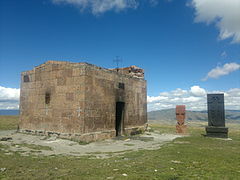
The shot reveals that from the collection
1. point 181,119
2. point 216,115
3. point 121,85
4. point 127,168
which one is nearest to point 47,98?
point 121,85

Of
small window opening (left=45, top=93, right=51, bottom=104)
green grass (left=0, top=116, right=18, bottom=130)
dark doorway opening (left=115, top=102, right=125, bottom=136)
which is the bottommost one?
green grass (left=0, top=116, right=18, bottom=130)

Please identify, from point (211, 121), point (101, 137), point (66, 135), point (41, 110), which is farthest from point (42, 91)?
point (211, 121)

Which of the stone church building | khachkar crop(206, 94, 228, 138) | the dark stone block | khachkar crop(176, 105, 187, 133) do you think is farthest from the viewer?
khachkar crop(176, 105, 187, 133)

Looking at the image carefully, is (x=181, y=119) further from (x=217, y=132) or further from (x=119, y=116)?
(x=119, y=116)

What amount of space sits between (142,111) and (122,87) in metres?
3.67

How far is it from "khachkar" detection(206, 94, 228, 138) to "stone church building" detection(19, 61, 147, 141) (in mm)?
5605

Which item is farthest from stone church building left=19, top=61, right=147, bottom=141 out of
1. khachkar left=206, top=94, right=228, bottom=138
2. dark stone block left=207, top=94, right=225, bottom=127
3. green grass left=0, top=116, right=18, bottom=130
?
dark stone block left=207, top=94, right=225, bottom=127

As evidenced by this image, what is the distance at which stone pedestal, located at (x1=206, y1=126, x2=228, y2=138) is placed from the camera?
14238 millimetres

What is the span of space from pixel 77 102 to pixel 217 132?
10094 millimetres

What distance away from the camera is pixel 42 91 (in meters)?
13.6

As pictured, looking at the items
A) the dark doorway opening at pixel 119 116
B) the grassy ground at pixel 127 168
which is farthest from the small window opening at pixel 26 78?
the grassy ground at pixel 127 168

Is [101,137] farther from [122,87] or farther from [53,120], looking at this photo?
[122,87]

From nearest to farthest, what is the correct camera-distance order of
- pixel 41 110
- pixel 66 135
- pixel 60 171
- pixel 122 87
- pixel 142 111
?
pixel 60 171 < pixel 66 135 < pixel 41 110 < pixel 122 87 < pixel 142 111

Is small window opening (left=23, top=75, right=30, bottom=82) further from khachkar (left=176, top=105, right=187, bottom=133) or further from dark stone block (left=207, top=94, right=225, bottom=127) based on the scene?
dark stone block (left=207, top=94, right=225, bottom=127)
